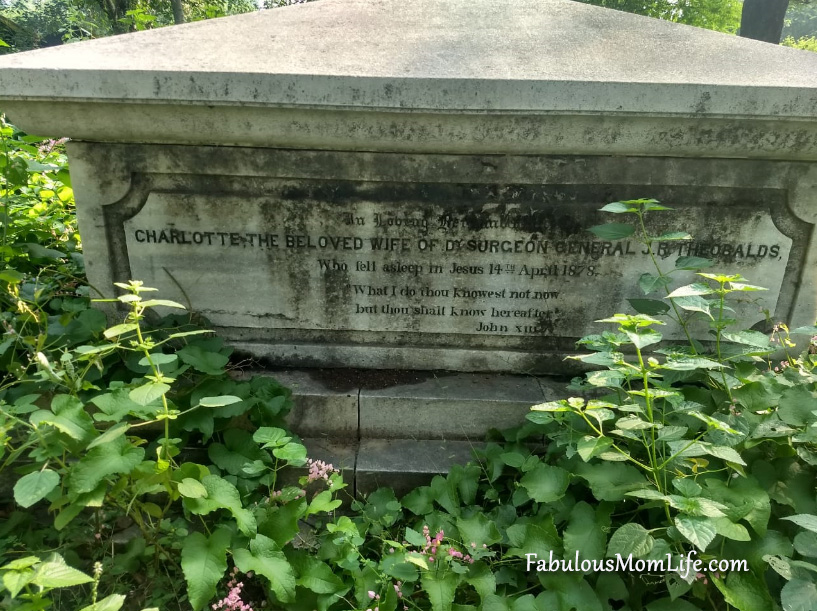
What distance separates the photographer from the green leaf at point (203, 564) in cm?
140

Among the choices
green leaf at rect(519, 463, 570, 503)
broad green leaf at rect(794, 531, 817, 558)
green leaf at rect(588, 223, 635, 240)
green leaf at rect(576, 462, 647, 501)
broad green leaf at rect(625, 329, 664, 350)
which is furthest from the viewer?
green leaf at rect(588, 223, 635, 240)

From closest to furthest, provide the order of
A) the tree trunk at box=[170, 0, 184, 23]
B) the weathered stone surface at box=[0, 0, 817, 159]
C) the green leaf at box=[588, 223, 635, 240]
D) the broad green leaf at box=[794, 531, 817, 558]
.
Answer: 1. the broad green leaf at box=[794, 531, 817, 558]
2. the weathered stone surface at box=[0, 0, 817, 159]
3. the green leaf at box=[588, 223, 635, 240]
4. the tree trunk at box=[170, 0, 184, 23]

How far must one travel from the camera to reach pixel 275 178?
2186 millimetres

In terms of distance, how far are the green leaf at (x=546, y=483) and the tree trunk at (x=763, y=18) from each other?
1601cm

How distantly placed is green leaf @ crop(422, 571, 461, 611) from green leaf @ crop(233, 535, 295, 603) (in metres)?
0.40

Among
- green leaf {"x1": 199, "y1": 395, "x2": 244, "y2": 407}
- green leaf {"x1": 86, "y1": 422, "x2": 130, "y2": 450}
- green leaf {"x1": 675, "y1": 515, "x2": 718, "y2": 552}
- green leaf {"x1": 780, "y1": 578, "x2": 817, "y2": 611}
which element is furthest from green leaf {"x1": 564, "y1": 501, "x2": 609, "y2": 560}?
green leaf {"x1": 86, "y1": 422, "x2": 130, "y2": 450}

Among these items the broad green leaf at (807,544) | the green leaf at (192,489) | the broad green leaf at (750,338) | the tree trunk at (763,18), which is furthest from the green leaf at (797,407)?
the tree trunk at (763,18)

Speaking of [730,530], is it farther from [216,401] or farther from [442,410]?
[216,401]

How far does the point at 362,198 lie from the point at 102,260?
1.18 meters

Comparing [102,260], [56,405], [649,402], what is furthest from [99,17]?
[649,402]

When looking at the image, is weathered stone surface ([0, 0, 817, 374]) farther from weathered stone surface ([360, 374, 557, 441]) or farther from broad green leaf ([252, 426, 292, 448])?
broad green leaf ([252, 426, 292, 448])

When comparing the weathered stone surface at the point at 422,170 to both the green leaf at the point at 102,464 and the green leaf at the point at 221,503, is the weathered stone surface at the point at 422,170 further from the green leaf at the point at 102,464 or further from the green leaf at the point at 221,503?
the green leaf at the point at 102,464

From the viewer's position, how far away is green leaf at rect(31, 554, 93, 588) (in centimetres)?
117

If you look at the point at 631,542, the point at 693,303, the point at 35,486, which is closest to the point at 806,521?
the point at 631,542
